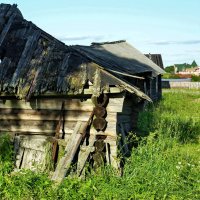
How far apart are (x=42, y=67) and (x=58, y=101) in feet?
2.75

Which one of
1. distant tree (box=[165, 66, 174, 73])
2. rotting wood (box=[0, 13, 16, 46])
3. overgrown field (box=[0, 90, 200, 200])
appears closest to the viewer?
overgrown field (box=[0, 90, 200, 200])

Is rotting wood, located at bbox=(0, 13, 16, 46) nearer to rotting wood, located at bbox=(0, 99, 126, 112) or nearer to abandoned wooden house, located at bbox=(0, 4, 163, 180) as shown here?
abandoned wooden house, located at bbox=(0, 4, 163, 180)

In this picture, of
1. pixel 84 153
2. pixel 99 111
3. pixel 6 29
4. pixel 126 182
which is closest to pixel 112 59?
pixel 6 29

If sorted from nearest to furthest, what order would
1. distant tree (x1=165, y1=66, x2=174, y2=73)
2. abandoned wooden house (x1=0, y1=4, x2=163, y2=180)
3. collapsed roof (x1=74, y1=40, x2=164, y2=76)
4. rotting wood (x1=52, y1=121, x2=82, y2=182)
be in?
rotting wood (x1=52, y1=121, x2=82, y2=182)
abandoned wooden house (x1=0, y1=4, x2=163, y2=180)
collapsed roof (x1=74, y1=40, x2=164, y2=76)
distant tree (x1=165, y1=66, x2=174, y2=73)

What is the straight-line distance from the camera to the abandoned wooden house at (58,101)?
8.45m

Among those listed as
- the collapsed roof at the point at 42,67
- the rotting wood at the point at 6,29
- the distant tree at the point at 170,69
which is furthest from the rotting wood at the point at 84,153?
the distant tree at the point at 170,69

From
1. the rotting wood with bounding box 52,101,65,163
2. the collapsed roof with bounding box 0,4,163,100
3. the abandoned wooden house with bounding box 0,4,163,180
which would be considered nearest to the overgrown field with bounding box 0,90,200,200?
the abandoned wooden house with bounding box 0,4,163,180

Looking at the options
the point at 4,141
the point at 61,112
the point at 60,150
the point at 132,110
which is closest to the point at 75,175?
the point at 60,150

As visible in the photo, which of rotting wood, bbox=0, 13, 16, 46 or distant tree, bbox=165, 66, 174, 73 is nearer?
rotting wood, bbox=0, 13, 16, 46

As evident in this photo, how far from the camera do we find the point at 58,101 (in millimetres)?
8953

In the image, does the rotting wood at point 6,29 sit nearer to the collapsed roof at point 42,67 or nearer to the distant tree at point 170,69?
the collapsed roof at point 42,67

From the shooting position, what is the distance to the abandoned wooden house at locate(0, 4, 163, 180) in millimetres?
8445

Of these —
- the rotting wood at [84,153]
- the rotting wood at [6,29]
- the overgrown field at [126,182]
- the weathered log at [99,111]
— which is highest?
the rotting wood at [6,29]

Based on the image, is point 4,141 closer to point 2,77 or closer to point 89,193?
point 2,77
